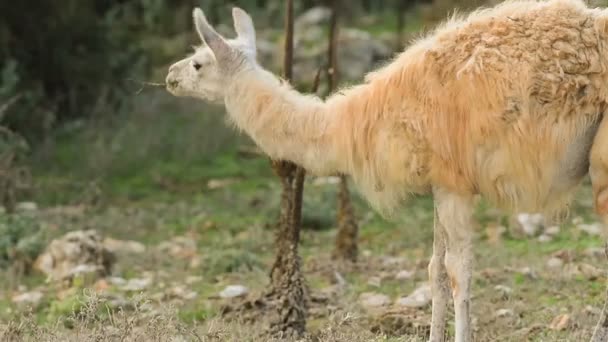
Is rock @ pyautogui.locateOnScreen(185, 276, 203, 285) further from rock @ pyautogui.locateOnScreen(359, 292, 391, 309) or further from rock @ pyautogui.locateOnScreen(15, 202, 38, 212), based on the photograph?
rock @ pyautogui.locateOnScreen(15, 202, 38, 212)

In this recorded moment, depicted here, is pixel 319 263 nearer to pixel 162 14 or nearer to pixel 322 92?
pixel 322 92

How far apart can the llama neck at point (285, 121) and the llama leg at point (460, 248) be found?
81 cm

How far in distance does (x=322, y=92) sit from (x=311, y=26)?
5667 mm

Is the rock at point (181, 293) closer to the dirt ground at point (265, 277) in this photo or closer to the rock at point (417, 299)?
the dirt ground at point (265, 277)

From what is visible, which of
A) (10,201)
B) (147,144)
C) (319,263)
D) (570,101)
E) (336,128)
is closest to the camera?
(570,101)

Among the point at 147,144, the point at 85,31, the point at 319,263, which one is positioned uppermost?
the point at 85,31

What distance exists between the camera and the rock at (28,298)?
10.5 m

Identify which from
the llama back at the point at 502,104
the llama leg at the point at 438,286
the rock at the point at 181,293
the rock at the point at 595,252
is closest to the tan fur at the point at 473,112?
the llama back at the point at 502,104

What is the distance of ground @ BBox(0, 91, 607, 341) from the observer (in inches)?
335

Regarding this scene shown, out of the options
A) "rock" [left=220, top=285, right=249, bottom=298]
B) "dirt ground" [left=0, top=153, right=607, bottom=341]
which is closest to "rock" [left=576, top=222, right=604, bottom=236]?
"dirt ground" [left=0, top=153, right=607, bottom=341]

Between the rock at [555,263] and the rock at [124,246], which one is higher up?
the rock at [555,263]

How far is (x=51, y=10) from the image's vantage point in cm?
1864

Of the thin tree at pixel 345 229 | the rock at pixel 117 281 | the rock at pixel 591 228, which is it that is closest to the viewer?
the rock at pixel 117 281

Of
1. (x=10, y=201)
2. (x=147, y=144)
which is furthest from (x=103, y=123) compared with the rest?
(x=10, y=201)
